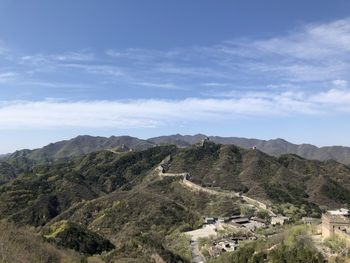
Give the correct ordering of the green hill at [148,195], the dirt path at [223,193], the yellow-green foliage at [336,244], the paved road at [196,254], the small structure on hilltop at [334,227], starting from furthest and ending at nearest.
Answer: the dirt path at [223,193]
the green hill at [148,195]
the paved road at [196,254]
the small structure on hilltop at [334,227]
the yellow-green foliage at [336,244]

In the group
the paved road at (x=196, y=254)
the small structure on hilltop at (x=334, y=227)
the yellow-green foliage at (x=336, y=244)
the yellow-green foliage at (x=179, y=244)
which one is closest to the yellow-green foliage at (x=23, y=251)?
the paved road at (x=196, y=254)

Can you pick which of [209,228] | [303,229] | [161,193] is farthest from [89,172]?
[303,229]

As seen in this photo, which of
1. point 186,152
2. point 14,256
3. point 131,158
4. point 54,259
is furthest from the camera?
point 131,158

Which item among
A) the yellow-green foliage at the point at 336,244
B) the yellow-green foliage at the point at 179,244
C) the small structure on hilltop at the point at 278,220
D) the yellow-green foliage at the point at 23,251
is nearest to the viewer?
the yellow-green foliage at the point at 336,244

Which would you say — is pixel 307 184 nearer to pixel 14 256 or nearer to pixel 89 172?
pixel 89 172

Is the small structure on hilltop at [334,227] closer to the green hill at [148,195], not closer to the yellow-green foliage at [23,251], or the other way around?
the green hill at [148,195]

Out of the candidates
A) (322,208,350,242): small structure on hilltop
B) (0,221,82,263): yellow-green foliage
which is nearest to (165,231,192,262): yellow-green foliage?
(0,221,82,263): yellow-green foliage

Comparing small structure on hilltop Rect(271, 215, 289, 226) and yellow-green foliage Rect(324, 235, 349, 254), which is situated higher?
yellow-green foliage Rect(324, 235, 349, 254)

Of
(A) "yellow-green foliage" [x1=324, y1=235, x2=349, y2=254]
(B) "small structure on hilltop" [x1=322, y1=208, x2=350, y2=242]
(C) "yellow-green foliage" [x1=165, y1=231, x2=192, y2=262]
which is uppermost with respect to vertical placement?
(B) "small structure on hilltop" [x1=322, y1=208, x2=350, y2=242]

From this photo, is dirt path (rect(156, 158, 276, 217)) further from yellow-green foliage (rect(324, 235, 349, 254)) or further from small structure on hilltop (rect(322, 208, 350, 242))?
yellow-green foliage (rect(324, 235, 349, 254))
